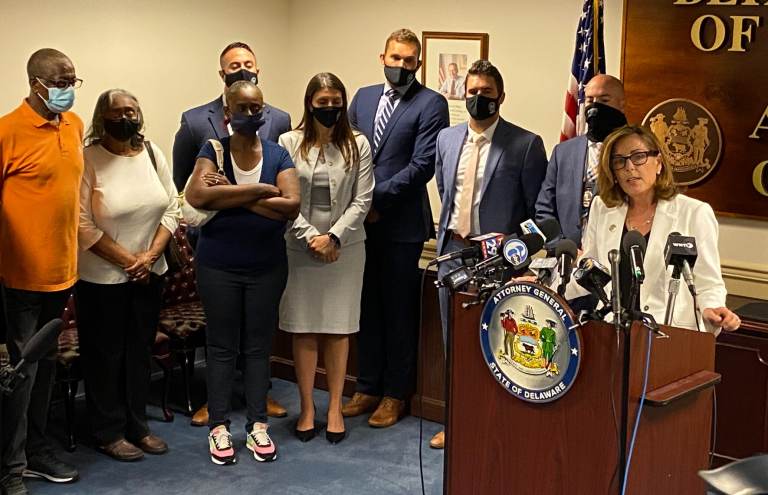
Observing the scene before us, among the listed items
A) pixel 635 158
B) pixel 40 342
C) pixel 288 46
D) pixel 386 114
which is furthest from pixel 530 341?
pixel 288 46

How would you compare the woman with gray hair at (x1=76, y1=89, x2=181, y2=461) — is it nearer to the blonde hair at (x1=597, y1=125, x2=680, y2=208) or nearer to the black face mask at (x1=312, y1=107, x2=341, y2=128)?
the black face mask at (x1=312, y1=107, x2=341, y2=128)

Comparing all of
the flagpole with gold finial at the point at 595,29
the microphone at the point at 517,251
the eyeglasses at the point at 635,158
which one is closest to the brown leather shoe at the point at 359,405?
the flagpole with gold finial at the point at 595,29

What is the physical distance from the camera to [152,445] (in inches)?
190

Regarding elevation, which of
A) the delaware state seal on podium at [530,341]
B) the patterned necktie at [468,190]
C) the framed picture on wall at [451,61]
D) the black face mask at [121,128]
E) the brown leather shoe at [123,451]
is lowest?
the brown leather shoe at [123,451]

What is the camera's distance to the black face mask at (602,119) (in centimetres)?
430

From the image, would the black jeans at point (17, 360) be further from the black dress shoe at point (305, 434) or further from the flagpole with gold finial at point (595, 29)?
the flagpole with gold finial at point (595, 29)

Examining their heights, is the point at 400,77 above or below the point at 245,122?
above

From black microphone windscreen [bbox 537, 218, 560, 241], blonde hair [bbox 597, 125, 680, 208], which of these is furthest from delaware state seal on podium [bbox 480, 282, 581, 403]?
blonde hair [bbox 597, 125, 680, 208]

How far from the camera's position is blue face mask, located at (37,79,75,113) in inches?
161

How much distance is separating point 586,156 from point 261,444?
74.8 inches

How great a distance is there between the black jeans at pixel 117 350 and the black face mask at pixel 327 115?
101 cm

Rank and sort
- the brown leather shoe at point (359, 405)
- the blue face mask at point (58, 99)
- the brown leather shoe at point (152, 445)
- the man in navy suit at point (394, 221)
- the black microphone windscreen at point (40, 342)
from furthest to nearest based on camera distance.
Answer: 1. the brown leather shoe at point (359, 405)
2. the man in navy suit at point (394, 221)
3. the brown leather shoe at point (152, 445)
4. the blue face mask at point (58, 99)
5. the black microphone windscreen at point (40, 342)

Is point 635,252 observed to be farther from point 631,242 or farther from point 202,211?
point 202,211

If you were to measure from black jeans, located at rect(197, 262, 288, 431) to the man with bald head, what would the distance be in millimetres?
1274
